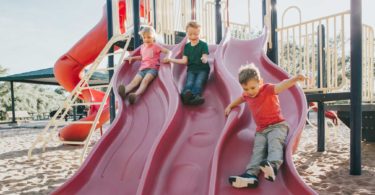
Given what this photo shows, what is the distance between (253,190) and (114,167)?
140cm

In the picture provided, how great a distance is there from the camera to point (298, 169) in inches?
193

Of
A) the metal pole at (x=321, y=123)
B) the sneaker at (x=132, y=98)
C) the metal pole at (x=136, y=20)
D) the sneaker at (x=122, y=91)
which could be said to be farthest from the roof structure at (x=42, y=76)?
the sneaker at (x=132, y=98)

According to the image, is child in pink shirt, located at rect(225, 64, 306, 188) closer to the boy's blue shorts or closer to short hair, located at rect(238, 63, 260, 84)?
short hair, located at rect(238, 63, 260, 84)

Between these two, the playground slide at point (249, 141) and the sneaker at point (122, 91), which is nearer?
the playground slide at point (249, 141)

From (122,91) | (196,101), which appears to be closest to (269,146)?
(196,101)

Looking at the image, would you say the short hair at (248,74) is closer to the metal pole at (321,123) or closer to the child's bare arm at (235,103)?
the child's bare arm at (235,103)

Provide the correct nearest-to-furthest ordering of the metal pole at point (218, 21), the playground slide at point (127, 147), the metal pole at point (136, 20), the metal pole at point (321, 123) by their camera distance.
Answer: the playground slide at point (127, 147)
the metal pole at point (136, 20)
the metal pole at point (218, 21)
the metal pole at point (321, 123)

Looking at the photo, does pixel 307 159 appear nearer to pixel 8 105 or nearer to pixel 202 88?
pixel 202 88

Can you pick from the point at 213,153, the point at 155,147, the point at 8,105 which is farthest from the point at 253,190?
the point at 8,105

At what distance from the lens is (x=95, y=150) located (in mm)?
3447

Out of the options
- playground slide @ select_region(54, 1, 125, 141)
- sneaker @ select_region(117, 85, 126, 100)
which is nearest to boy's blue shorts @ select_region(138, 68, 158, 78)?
sneaker @ select_region(117, 85, 126, 100)

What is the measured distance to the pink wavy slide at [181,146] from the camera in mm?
2775

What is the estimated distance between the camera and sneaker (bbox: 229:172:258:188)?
8.34ft

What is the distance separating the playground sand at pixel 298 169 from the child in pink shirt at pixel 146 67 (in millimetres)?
1443
